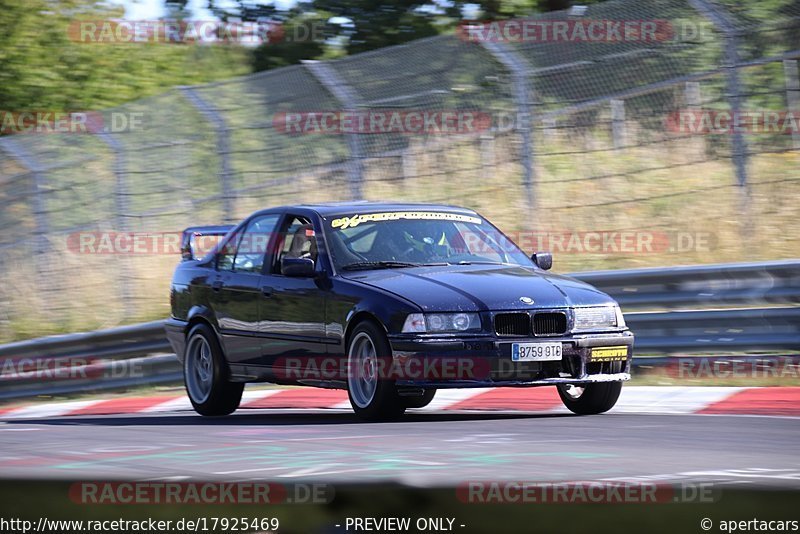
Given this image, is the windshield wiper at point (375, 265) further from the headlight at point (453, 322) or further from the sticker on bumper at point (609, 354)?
the sticker on bumper at point (609, 354)

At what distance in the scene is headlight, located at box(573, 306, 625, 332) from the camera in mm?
8242

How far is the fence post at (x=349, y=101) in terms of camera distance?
13.4 meters

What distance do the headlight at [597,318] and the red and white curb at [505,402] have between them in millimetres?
806

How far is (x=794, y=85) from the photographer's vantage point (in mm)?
13227

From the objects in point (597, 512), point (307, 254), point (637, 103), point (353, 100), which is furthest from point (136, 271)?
point (597, 512)

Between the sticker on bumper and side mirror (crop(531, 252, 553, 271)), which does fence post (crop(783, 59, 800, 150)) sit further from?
the sticker on bumper

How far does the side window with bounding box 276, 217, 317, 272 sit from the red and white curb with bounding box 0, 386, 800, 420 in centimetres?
142

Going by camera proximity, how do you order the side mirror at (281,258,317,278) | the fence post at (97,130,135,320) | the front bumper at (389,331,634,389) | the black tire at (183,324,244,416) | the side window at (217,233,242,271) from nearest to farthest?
1. the front bumper at (389,331,634,389)
2. the side mirror at (281,258,317,278)
3. the black tire at (183,324,244,416)
4. the side window at (217,233,242,271)
5. the fence post at (97,130,135,320)

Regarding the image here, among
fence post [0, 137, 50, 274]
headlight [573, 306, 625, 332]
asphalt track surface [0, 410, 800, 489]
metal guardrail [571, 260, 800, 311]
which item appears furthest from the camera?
fence post [0, 137, 50, 274]

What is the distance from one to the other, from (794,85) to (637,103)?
4.87ft

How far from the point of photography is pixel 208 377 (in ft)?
33.0

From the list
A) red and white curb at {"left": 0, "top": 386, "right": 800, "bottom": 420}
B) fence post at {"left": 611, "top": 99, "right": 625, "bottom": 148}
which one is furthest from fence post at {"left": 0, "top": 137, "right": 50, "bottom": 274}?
fence post at {"left": 611, "top": 99, "right": 625, "bottom": 148}

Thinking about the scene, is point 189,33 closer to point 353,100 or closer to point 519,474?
point 353,100

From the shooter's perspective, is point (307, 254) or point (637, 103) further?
point (637, 103)
